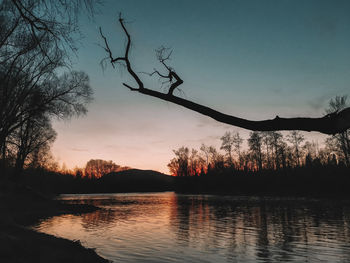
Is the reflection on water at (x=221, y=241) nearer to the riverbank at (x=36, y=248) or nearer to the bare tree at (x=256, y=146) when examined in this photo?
the riverbank at (x=36, y=248)

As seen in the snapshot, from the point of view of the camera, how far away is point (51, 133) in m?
38.3

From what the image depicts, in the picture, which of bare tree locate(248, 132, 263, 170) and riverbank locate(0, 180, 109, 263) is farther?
bare tree locate(248, 132, 263, 170)

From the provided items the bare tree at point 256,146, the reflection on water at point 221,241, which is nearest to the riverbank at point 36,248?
the reflection on water at point 221,241

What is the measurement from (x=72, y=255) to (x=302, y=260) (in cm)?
854

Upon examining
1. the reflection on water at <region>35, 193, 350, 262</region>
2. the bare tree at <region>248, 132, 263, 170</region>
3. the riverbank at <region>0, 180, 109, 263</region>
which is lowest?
the reflection on water at <region>35, 193, 350, 262</region>

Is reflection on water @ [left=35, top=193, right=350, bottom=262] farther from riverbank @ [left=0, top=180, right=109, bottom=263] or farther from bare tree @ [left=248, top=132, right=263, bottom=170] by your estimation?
bare tree @ [left=248, top=132, right=263, bottom=170]

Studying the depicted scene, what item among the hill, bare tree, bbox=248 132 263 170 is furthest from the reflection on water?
the hill

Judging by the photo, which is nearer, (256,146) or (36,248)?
(36,248)

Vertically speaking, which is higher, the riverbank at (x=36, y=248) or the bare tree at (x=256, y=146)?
the bare tree at (x=256, y=146)

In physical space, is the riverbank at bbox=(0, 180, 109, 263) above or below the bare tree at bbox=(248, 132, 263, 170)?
below

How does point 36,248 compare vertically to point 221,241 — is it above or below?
above

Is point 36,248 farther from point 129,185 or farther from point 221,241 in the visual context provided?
point 129,185

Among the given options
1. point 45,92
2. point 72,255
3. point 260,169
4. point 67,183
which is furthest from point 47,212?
point 67,183

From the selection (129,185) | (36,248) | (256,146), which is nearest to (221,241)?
(36,248)
